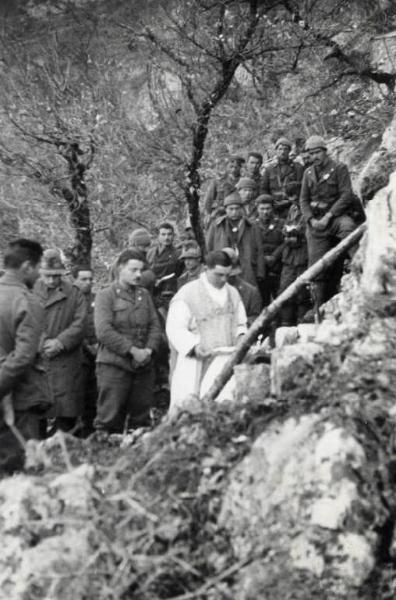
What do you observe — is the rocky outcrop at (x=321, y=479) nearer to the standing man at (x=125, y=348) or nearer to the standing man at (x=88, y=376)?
the standing man at (x=125, y=348)

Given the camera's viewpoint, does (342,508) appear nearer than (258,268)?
Yes

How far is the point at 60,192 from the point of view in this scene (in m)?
13.3

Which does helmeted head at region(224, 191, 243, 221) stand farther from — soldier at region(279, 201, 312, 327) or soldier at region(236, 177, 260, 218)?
soldier at region(236, 177, 260, 218)

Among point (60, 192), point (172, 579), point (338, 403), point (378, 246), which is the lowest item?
point (172, 579)

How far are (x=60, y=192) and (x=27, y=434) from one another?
8292 mm

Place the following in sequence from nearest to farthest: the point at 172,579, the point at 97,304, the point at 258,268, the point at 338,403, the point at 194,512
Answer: the point at 172,579 → the point at 194,512 → the point at 338,403 → the point at 97,304 → the point at 258,268

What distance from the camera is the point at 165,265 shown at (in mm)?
10016

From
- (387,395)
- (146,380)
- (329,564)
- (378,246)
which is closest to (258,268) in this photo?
(146,380)

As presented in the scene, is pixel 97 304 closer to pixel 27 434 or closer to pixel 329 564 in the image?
pixel 27 434

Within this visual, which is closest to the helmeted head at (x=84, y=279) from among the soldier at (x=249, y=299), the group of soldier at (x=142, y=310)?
the group of soldier at (x=142, y=310)

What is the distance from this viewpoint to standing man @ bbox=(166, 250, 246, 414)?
7.02 m

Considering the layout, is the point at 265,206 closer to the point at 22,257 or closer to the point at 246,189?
the point at 246,189

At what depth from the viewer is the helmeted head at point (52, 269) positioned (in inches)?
312

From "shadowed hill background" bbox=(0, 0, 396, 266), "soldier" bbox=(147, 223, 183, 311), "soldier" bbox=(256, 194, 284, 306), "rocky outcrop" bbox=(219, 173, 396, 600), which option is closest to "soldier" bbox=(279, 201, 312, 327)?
"soldier" bbox=(256, 194, 284, 306)
